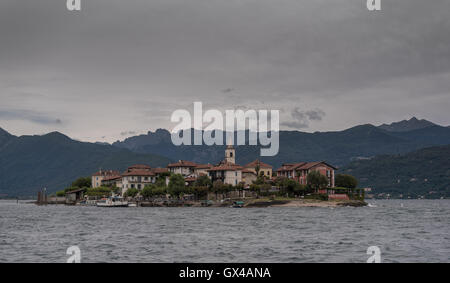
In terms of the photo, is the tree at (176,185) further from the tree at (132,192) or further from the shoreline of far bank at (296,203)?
the shoreline of far bank at (296,203)

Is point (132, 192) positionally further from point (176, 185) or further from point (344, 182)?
point (344, 182)

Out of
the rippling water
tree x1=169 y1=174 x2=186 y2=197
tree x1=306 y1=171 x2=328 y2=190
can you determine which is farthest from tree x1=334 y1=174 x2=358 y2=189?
the rippling water

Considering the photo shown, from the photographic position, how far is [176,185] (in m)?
168

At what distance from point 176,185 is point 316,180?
41.3 m

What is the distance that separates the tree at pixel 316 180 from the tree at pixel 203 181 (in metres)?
29.7

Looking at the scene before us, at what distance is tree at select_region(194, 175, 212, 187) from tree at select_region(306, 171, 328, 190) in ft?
97.4

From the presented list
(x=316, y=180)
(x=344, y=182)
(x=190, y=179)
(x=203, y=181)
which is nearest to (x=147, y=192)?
(x=190, y=179)

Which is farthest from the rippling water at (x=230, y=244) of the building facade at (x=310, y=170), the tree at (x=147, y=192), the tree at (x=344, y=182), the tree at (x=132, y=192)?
the tree at (x=132, y=192)

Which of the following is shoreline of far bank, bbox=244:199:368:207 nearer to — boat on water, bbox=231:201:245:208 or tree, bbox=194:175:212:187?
boat on water, bbox=231:201:245:208

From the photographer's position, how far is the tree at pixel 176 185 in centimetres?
16600

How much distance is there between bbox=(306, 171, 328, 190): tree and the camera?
155750 mm
